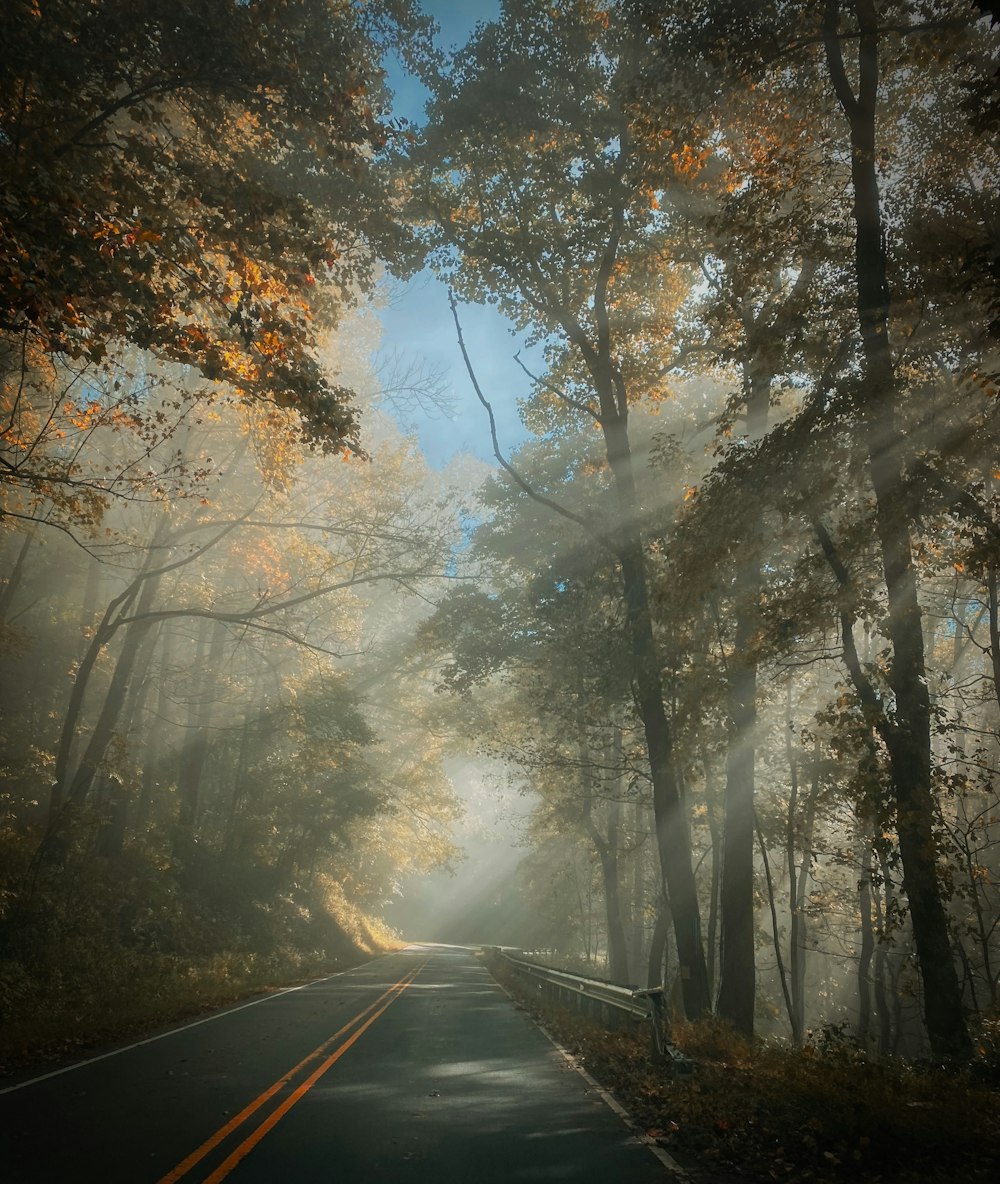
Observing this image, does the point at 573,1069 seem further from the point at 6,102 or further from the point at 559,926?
the point at 559,926

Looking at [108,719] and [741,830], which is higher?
[108,719]

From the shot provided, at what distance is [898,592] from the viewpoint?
32.1 ft

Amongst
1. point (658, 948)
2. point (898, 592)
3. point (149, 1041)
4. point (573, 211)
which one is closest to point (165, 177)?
point (573, 211)

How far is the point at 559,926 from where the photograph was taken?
5178 centimetres

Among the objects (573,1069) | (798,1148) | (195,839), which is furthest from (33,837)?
(798,1148)

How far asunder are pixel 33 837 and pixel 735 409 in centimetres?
1583

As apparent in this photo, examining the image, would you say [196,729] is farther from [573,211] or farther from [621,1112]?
[621,1112]

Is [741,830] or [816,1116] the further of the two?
[741,830]

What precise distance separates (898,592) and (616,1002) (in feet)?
22.7

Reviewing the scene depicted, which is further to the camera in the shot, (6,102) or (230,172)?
(230,172)

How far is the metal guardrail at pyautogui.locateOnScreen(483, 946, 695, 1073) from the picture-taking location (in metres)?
8.77

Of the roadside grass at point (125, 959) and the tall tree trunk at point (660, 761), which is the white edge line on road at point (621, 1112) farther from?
the roadside grass at point (125, 959)

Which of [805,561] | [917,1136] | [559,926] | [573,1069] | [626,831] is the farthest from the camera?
[559,926]

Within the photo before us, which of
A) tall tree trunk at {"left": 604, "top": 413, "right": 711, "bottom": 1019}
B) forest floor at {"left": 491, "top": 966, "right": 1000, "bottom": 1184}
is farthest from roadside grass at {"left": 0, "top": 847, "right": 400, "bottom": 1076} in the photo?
tall tree trunk at {"left": 604, "top": 413, "right": 711, "bottom": 1019}
